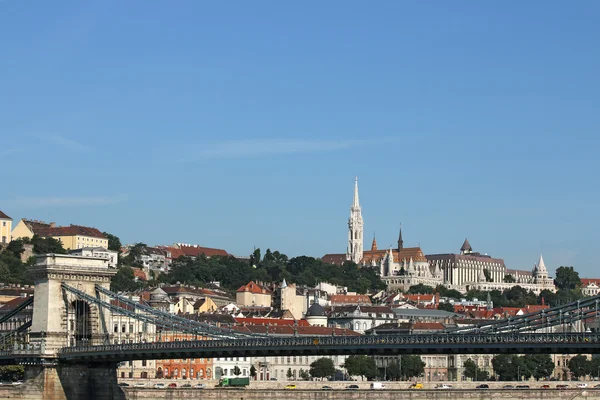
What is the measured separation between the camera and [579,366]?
10056cm

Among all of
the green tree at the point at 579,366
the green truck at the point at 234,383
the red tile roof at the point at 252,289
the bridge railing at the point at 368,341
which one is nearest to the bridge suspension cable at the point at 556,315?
the bridge railing at the point at 368,341

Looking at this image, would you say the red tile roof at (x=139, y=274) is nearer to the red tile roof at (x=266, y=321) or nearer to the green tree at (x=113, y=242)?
the green tree at (x=113, y=242)

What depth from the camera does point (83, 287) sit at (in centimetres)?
5888

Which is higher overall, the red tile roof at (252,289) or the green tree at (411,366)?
the red tile roof at (252,289)

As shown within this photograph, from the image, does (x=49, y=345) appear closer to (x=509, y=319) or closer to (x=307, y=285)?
(x=509, y=319)

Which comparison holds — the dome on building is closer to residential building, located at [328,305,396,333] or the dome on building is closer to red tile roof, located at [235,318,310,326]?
residential building, located at [328,305,396,333]

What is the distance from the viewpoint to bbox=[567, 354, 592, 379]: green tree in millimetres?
99875

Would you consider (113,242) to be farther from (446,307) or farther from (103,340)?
(103,340)

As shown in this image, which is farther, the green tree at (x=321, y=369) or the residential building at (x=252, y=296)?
the residential building at (x=252, y=296)

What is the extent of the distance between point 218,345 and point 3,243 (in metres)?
95.3

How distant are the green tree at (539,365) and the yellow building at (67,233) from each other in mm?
66640

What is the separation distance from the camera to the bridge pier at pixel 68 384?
56.5 meters

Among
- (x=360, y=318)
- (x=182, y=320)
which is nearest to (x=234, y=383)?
(x=182, y=320)

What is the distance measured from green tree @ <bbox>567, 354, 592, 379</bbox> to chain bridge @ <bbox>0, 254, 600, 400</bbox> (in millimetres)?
43166
